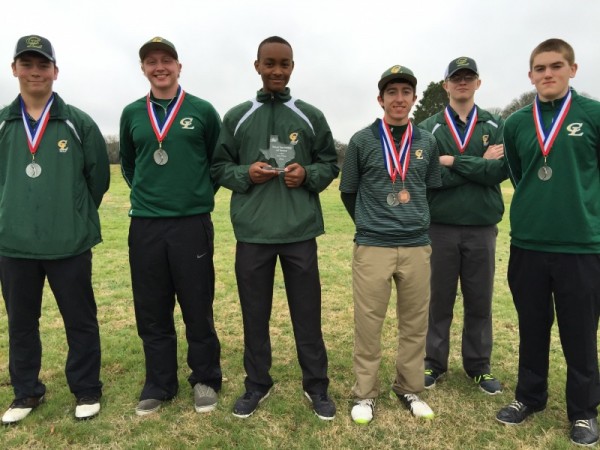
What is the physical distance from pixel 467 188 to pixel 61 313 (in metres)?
3.58

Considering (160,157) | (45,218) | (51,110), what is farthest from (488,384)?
(51,110)

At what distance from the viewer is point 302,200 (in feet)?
12.5

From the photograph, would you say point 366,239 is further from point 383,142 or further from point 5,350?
point 5,350

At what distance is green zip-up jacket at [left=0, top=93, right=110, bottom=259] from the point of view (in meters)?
3.67

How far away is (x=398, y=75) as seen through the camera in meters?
3.75

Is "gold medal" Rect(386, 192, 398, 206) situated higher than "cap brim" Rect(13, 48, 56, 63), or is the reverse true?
"cap brim" Rect(13, 48, 56, 63)

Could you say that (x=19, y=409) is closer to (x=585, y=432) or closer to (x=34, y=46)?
(x=34, y=46)

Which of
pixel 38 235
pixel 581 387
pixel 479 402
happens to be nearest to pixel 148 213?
pixel 38 235

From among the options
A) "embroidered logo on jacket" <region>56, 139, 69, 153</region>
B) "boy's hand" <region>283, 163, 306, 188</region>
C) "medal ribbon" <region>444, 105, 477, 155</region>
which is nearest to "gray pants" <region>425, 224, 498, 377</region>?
"medal ribbon" <region>444, 105, 477, 155</region>

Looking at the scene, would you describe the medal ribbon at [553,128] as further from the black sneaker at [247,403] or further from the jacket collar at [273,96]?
the black sneaker at [247,403]

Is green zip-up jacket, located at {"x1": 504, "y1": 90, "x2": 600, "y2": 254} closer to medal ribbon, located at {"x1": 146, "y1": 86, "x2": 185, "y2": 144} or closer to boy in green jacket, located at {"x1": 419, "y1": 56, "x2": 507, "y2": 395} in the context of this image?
boy in green jacket, located at {"x1": 419, "y1": 56, "x2": 507, "y2": 395}

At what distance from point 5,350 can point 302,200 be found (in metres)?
3.86

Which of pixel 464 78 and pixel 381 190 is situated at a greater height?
pixel 464 78

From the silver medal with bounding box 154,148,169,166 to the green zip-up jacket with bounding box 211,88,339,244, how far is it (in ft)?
1.28
